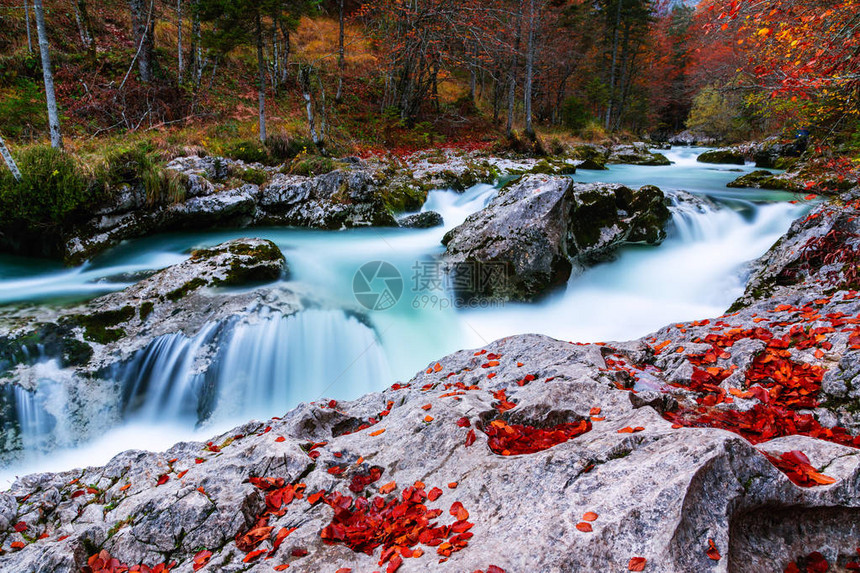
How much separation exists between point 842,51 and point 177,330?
9.64 meters

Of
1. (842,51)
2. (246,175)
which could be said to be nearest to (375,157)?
(246,175)

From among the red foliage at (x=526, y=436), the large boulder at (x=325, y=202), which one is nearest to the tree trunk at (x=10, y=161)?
the large boulder at (x=325, y=202)

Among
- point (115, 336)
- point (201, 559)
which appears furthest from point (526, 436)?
point (115, 336)

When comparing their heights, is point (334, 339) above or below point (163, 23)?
below

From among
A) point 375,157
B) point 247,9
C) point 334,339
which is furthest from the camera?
point 375,157

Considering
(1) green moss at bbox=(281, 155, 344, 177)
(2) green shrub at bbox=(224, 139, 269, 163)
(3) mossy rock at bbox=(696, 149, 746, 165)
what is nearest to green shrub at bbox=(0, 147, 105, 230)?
(2) green shrub at bbox=(224, 139, 269, 163)

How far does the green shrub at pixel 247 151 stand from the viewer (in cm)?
1184

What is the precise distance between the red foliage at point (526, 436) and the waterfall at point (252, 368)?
12.1 feet

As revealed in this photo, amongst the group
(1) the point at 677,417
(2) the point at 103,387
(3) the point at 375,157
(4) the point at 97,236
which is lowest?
(2) the point at 103,387

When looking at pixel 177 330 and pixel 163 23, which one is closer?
pixel 177 330

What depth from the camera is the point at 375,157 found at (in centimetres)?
Answer: 1532

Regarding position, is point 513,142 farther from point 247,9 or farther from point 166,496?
point 166,496
